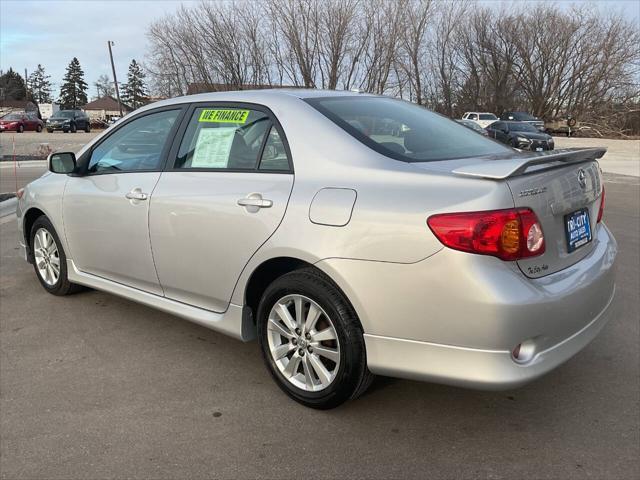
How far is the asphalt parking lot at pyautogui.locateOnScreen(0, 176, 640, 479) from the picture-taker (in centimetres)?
247

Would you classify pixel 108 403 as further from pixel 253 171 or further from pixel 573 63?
pixel 573 63

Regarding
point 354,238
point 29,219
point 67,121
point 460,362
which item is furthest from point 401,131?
point 67,121

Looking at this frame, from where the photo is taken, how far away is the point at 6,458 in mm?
2531

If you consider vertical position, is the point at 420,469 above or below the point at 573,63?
below

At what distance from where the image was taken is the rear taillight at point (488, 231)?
228 cm

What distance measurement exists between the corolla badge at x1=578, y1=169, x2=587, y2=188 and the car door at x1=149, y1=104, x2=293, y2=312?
144cm

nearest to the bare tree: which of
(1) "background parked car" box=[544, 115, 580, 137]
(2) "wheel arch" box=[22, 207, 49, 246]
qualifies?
(1) "background parked car" box=[544, 115, 580, 137]

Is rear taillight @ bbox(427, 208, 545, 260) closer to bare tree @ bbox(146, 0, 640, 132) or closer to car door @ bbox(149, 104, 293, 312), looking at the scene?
car door @ bbox(149, 104, 293, 312)

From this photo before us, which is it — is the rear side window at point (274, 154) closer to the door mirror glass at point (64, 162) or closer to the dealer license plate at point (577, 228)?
the dealer license plate at point (577, 228)

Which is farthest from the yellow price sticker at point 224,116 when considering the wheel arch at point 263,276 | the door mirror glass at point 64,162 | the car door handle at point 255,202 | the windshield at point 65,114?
the windshield at point 65,114

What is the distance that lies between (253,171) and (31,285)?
3.09m

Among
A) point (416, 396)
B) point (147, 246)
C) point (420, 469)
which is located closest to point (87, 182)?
point (147, 246)

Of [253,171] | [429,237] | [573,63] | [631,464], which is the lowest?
[631,464]

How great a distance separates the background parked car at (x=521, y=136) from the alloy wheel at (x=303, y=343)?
21.7 m
